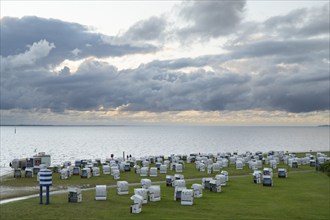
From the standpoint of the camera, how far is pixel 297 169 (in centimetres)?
7025

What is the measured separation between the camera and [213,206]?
36.3 metres

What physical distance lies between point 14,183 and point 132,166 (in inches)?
920

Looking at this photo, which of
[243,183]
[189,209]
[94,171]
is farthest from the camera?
[94,171]

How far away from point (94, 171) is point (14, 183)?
38.6 feet

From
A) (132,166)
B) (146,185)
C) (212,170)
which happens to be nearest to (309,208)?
(146,185)

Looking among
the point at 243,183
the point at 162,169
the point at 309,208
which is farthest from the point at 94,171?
the point at 309,208

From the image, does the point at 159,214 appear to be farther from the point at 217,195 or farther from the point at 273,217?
the point at 217,195

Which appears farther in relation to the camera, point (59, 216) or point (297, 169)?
point (297, 169)

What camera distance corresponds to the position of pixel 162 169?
64.5m

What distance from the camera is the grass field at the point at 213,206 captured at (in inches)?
1280

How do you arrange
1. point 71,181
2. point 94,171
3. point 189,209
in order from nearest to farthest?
point 189,209 < point 71,181 < point 94,171

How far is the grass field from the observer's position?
32.5 m

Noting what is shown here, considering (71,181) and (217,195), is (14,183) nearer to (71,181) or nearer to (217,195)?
(71,181)

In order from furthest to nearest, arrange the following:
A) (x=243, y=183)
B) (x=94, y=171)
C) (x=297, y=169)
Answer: (x=297, y=169) < (x=94, y=171) < (x=243, y=183)
